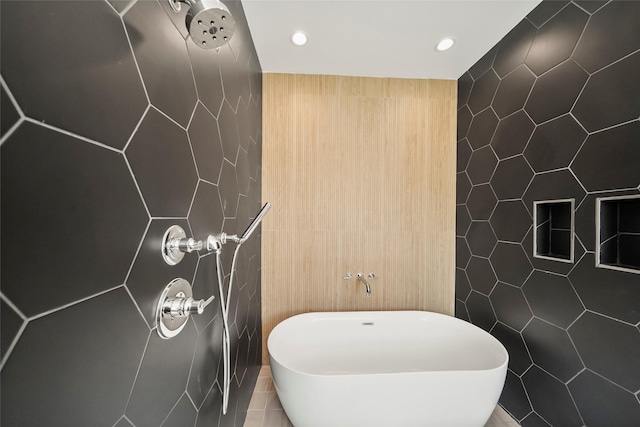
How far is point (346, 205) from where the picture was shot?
73.1 inches

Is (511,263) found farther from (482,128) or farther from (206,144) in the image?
(206,144)

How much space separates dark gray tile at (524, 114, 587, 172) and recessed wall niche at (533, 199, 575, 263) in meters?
0.21

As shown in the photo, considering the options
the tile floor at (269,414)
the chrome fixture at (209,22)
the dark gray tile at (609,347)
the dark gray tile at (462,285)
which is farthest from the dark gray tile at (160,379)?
the dark gray tile at (462,285)

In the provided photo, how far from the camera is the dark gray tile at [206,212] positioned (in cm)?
75

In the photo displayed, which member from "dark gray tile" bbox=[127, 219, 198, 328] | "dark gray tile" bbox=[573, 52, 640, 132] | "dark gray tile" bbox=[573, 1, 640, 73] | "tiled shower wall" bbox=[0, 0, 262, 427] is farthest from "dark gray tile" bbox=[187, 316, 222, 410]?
"dark gray tile" bbox=[573, 1, 640, 73]

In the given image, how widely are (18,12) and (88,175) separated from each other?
0.72 feet

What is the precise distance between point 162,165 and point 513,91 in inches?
76.5

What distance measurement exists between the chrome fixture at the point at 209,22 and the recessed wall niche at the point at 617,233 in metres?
1.56

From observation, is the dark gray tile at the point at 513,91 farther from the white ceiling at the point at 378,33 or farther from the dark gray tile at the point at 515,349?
the dark gray tile at the point at 515,349

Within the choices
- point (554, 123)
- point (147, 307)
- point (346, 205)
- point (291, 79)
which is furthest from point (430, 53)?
point (147, 307)

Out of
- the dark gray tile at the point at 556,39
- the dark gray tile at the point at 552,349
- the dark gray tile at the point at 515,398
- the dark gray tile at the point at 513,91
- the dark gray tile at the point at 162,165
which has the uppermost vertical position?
the dark gray tile at the point at 556,39

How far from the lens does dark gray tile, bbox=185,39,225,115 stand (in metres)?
0.75

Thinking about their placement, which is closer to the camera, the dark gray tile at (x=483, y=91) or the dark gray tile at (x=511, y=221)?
the dark gray tile at (x=511, y=221)

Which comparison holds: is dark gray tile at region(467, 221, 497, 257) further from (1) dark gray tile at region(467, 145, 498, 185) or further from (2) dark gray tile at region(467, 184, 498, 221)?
(1) dark gray tile at region(467, 145, 498, 185)
